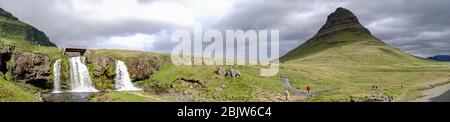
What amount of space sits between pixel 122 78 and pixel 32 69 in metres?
19.9

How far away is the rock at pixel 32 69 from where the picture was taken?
90.6 meters

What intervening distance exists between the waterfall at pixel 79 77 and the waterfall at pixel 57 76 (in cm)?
258

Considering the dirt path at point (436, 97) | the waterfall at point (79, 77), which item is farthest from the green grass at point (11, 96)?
the dirt path at point (436, 97)

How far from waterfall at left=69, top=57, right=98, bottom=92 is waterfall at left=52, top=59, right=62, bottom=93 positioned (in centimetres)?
258

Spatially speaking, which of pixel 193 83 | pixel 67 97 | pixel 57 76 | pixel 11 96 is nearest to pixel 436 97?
pixel 193 83

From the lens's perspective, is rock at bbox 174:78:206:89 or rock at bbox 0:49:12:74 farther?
rock at bbox 174:78:206:89

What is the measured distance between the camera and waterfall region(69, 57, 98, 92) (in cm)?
9338

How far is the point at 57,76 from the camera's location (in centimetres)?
9412

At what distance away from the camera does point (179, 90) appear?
305 feet

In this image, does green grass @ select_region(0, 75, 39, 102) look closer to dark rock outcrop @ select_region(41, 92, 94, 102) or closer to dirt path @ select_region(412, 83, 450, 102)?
dark rock outcrop @ select_region(41, 92, 94, 102)

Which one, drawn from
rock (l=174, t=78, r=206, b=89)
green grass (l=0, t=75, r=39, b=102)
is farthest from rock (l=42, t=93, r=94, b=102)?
rock (l=174, t=78, r=206, b=89)
